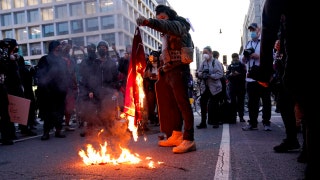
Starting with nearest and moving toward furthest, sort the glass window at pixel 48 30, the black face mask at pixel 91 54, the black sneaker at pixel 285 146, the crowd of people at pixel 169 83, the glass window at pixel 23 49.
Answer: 1. the crowd of people at pixel 169 83
2. the black sneaker at pixel 285 146
3. the glass window at pixel 48 30
4. the black face mask at pixel 91 54
5. the glass window at pixel 23 49

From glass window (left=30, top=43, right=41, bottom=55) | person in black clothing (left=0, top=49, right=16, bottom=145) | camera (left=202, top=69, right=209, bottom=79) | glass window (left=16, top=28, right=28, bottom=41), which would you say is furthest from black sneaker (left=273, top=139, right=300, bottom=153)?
person in black clothing (left=0, top=49, right=16, bottom=145)

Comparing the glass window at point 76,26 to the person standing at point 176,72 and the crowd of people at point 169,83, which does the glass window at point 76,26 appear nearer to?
the crowd of people at point 169,83

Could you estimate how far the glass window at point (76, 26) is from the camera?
4.55 metres

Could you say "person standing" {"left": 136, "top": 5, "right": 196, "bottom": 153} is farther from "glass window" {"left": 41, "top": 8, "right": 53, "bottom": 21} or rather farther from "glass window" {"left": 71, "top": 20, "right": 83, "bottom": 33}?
"glass window" {"left": 41, "top": 8, "right": 53, "bottom": 21}

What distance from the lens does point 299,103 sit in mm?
1654

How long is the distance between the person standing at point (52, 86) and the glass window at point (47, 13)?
230 centimetres

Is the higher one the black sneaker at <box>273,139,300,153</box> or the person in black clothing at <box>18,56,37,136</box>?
the person in black clothing at <box>18,56,37,136</box>

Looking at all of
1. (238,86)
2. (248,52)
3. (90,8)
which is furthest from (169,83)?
(238,86)

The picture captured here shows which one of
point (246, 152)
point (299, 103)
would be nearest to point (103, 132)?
point (246, 152)

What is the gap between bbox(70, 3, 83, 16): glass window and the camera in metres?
4.40

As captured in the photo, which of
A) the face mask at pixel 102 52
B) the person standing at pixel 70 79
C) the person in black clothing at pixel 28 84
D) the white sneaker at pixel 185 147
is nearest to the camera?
the white sneaker at pixel 185 147

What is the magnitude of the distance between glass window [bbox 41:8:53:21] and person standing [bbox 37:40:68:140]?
2298mm

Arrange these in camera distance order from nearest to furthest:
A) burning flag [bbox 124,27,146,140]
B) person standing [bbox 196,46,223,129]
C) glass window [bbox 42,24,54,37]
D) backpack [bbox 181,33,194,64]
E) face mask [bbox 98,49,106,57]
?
backpack [bbox 181,33,194,64] → burning flag [bbox 124,27,146,140] → glass window [bbox 42,24,54,37] → face mask [bbox 98,49,106,57] → person standing [bbox 196,46,223,129]

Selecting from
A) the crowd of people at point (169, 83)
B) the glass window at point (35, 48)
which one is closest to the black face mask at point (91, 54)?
the crowd of people at point (169, 83)
